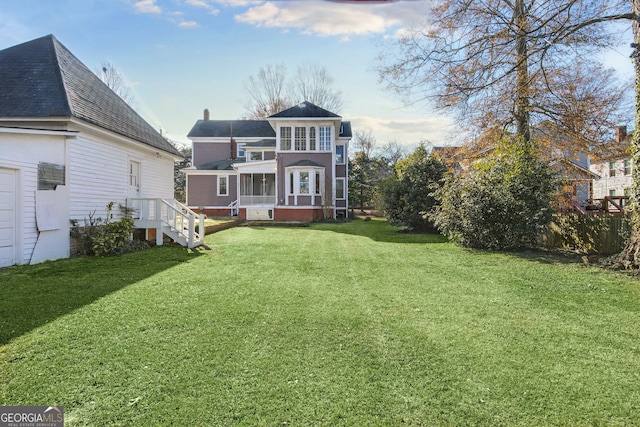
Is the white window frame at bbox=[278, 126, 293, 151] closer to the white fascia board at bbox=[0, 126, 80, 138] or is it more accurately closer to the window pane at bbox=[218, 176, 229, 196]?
the window pane at bbox=[218, 176, 229, 196]

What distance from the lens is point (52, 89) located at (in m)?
9.61

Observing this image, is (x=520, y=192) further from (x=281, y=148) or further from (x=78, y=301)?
(x=281, y=148)

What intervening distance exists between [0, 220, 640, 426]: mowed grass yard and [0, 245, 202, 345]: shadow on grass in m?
0.04

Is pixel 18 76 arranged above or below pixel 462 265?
above

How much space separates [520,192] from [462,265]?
3.30 meters

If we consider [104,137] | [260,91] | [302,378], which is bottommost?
[302,378]

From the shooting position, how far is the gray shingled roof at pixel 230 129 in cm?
3048

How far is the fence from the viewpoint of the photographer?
9.44 m

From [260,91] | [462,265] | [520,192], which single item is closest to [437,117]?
[520,192]

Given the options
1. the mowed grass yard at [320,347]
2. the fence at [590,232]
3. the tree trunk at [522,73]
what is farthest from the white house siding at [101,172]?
the fence at [590,232]

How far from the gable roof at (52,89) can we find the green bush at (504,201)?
1055 centimetres

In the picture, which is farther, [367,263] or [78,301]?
[367,263]

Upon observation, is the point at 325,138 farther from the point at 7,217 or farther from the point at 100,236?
the point at 7,217

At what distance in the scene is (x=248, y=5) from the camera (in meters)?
1.81
